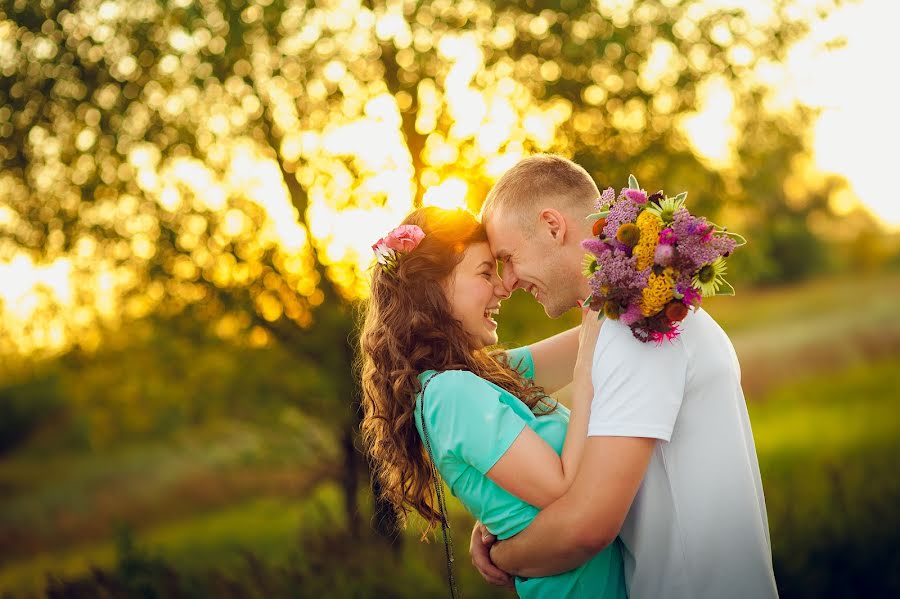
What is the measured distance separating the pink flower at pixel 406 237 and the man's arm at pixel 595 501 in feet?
3.48

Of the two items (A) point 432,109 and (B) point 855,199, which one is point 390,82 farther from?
(B) point 855,199

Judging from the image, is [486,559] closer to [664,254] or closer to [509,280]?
[509,280]

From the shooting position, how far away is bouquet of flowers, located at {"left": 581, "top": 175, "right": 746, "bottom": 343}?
2.59 metres

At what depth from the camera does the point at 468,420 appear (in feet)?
9.41

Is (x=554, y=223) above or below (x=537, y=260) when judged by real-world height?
above

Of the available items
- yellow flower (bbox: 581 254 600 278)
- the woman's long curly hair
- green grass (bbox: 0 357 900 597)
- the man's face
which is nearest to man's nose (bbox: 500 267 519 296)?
the man's face

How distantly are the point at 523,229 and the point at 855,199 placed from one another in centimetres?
2123

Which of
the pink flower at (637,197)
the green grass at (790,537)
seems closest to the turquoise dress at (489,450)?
the pink flower at (637,197)

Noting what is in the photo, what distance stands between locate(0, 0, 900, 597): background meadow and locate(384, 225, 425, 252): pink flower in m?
2.81

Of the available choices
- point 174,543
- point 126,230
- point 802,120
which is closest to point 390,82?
point 126,230

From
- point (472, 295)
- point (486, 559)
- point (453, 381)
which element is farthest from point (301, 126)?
point (486, 559)

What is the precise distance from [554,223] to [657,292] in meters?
0.73

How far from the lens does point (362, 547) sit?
5.80 m

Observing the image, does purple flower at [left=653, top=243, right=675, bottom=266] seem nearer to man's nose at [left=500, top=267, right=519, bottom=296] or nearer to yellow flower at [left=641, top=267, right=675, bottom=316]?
yellow flower at [left=641, top=267, right=675, bottom=316]
